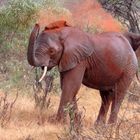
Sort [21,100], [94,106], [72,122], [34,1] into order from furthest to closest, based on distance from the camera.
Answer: [34,1]
[94,106]
[21,100]
[72,122]

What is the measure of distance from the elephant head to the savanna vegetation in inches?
28.7

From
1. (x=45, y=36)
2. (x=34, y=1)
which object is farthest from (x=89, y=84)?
(x=34, y=1)

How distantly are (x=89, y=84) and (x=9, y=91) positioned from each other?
→ 9.06ft

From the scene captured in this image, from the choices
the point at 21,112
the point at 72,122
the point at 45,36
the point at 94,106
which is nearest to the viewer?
the point at 72,122

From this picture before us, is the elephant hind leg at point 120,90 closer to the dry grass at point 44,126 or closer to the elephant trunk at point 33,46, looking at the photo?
the dry grass at point 44,126

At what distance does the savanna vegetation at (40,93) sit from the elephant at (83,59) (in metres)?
0.26

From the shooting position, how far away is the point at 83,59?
10070 millimetres

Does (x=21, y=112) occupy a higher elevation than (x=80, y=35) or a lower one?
lower

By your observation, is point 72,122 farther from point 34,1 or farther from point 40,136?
point 34,1

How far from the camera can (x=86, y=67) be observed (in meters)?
10.1

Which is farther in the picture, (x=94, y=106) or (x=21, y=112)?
(x=94, y=106)

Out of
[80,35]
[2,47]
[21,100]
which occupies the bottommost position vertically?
[2,47]

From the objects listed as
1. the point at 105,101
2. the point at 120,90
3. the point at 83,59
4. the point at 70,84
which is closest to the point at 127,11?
the point at 105,101

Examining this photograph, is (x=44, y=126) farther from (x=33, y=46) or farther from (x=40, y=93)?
(x=40, y=93)
